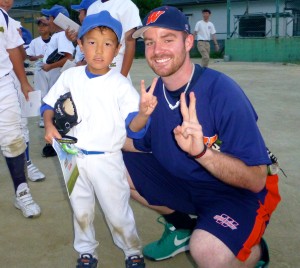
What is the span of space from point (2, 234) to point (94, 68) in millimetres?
1540

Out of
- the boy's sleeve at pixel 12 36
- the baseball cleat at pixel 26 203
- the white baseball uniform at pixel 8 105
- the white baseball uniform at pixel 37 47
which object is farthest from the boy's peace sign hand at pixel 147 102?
the white baseball uniform at pixel 37 47

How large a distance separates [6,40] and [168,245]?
7.04 feet

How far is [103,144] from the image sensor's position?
2.69 metres

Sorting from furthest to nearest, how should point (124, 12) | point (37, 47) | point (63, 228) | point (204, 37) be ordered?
1. point (204, 37)
2. point (37, 47)
3. point (124, 12)
4. point (63, 228)

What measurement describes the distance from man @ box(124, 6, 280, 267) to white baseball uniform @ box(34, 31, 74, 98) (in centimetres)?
320

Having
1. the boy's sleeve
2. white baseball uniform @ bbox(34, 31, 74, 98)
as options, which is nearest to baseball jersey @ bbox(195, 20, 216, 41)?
white baseball uniform @ bbox(34, 31, 74, 98)

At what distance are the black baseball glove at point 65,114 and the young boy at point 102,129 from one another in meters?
0.04

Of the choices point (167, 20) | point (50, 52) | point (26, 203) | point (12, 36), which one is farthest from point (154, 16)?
point (50, 52)

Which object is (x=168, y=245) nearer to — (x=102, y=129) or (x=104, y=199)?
(x=104, y=199)

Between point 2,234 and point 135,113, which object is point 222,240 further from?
point 2,234

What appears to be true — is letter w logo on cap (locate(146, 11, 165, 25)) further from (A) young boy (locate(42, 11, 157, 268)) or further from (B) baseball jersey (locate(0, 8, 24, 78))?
(B) baseball jersey (locate(0, 8, 24, 78))

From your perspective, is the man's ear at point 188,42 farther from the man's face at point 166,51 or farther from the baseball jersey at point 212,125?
the baseball jersey at point 212,125

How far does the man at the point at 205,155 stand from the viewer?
226 cm

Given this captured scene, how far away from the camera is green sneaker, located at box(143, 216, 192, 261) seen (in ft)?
9.95
